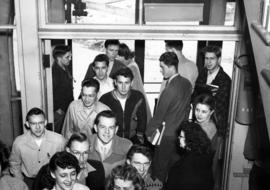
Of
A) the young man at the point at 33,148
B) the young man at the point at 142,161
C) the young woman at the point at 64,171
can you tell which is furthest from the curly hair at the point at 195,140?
the young man at the point at 33,148

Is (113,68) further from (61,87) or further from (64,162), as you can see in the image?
(64,162)

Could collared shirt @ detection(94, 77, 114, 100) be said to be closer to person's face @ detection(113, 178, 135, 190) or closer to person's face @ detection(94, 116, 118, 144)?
person's face @ detection(94, 116, 118, 144)

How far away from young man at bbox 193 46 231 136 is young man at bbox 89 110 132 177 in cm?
135

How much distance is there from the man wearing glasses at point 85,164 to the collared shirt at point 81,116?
0.69 m

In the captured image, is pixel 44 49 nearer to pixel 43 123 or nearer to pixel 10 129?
pixel 43 123

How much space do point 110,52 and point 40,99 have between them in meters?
1.10

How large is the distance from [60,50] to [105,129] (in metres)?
1.33

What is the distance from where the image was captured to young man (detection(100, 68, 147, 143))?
153 inches

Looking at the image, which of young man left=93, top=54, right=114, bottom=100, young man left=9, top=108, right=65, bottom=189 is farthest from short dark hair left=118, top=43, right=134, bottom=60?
young man left=9, top=108, right=65, bottom=189

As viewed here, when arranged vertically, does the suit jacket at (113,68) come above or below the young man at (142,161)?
above

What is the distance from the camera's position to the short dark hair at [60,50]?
4.04 metres

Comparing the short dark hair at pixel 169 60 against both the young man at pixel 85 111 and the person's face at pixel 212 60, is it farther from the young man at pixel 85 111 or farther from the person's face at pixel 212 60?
the young man at pixel 85 111

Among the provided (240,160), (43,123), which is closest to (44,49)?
(43,123)

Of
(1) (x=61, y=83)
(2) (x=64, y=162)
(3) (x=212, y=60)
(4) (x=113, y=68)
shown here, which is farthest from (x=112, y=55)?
(2) (x=64, y=162)
